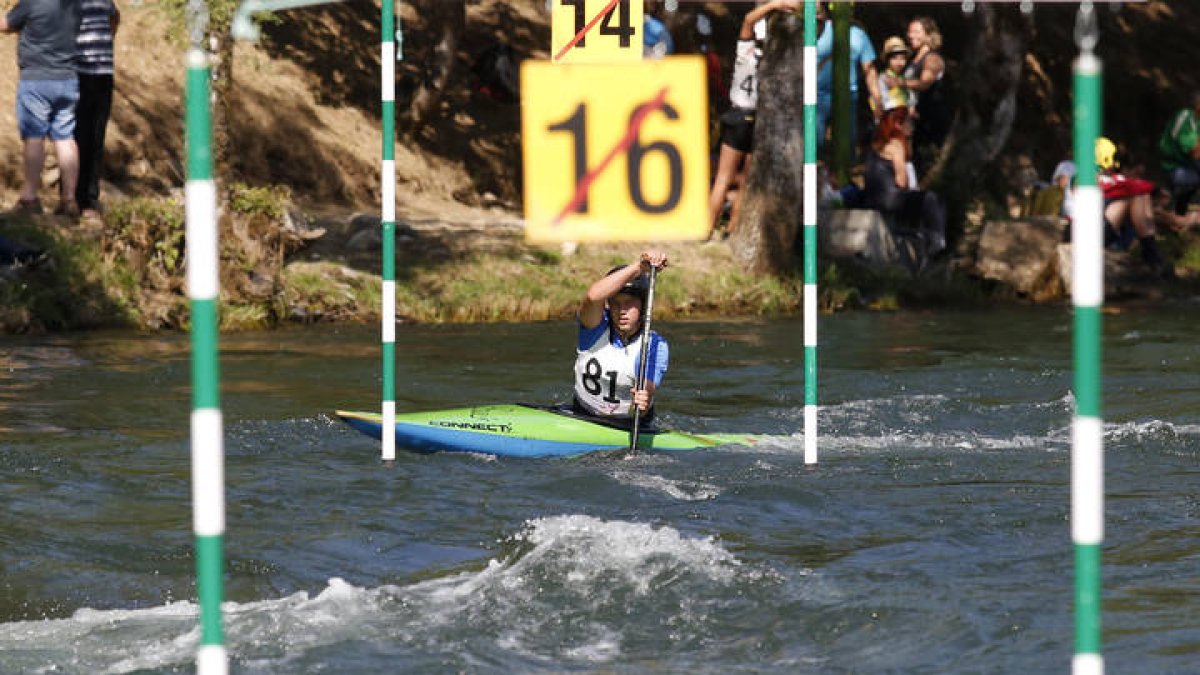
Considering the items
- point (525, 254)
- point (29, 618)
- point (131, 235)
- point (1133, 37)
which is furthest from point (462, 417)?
point (1133, 37)

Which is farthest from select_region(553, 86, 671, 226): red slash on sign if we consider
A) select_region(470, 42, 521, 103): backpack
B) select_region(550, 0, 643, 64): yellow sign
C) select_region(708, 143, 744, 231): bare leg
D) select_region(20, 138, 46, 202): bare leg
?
select_region(470, 42, 521, 103): backpack

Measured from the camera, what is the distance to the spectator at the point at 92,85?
15070 mm

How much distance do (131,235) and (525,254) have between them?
11.7 ft

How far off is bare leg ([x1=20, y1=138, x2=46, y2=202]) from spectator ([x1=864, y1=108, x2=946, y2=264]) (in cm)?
705

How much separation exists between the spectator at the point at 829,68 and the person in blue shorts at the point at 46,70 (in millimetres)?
5830

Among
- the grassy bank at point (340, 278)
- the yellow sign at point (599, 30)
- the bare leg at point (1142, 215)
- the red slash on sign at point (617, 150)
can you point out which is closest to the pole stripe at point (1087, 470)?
the red slash on sign at point (617, 150)

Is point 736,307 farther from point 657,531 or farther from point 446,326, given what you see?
point 657,531

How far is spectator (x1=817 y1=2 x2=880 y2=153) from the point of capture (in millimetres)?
17938

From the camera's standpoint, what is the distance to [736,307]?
58.1 feet

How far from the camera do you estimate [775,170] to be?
18406mm

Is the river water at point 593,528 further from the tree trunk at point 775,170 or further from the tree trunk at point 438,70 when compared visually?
the tree trunk at point 438,70

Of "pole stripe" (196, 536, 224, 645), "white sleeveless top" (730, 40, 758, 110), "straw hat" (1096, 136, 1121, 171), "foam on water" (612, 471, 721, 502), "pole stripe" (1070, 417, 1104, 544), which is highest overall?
"white sleeveless top" (730, 40, 758, 110)

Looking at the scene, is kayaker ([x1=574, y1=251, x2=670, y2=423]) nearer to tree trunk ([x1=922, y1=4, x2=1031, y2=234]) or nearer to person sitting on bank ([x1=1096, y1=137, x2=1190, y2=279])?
person sitting on bank ([x1=1096, y1=137, x2=1190, y2=279])

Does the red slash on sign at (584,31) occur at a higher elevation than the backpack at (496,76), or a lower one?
lower
